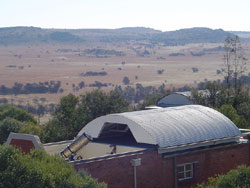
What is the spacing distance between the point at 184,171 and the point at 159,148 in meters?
2.13

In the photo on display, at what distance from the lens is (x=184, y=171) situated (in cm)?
2289

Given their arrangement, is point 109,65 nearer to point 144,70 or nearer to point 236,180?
point 144,70

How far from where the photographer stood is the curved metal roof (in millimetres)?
22266

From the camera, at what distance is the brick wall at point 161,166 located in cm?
2003

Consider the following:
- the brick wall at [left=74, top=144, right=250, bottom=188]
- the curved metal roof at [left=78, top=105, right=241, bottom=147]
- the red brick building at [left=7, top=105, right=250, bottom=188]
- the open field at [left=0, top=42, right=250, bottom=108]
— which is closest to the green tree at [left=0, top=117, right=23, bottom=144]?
the red brick building at [left=7, top=105, right=250, bottom=188]

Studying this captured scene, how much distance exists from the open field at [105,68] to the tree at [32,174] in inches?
2792

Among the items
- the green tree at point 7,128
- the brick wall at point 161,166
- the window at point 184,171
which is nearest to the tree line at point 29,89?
the green tree at point 7,128

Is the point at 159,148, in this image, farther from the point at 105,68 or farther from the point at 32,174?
the point at 105,68

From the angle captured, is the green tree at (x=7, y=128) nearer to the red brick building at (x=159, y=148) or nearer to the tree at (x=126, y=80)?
the red brick building at (x=159, y=148)

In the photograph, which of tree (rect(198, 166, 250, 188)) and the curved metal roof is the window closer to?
the curved metal roof

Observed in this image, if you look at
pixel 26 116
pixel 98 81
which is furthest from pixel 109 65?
pixel 26 116

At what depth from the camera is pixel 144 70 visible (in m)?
145

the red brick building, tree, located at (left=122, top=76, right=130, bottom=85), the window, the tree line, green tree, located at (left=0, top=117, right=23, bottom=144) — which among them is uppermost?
the red brick building

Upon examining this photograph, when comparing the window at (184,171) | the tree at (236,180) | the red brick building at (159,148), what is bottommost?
the window at (184,171)
